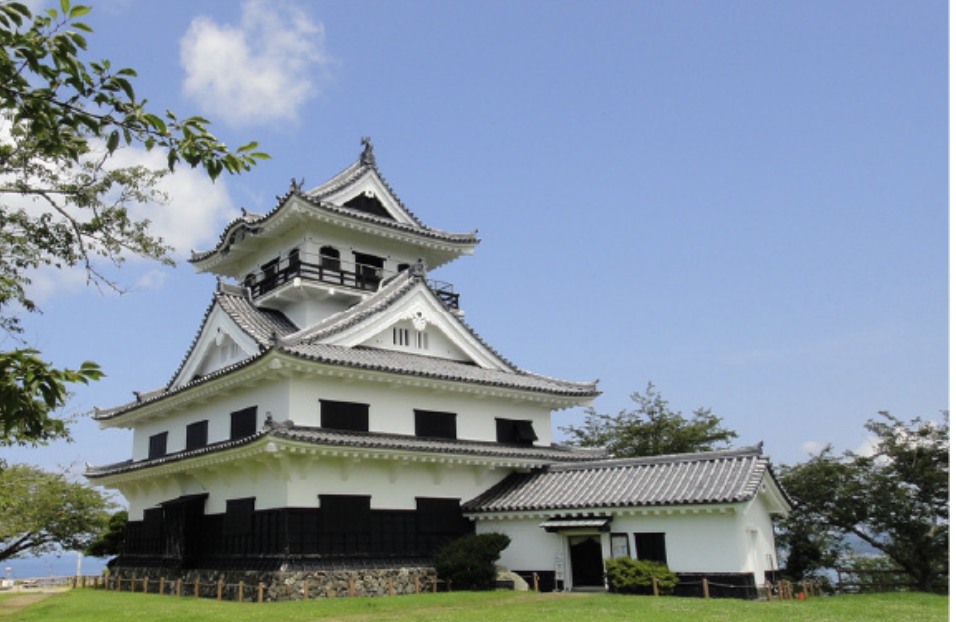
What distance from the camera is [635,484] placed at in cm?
2414

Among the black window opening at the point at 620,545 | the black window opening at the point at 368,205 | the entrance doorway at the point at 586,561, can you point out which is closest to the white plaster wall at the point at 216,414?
the black window opening at the point at 368,205

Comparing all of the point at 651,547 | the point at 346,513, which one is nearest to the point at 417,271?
the point at 346,513

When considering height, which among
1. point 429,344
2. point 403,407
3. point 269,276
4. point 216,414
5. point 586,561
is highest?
point 269,276

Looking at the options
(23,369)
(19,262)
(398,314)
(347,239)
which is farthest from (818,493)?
(23,369)

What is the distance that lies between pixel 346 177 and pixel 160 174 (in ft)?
54.5

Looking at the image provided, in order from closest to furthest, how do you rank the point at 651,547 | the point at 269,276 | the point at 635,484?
the point at 651,547 → the point at 635,484 → the point at 269,276

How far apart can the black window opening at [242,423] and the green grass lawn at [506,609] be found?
5.29m

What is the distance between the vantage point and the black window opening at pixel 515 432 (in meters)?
28.9

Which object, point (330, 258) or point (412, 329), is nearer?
point (412, 329)

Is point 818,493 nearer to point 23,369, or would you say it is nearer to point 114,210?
point 114,210

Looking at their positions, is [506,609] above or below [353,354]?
below

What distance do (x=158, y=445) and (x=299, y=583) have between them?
12.3 metres

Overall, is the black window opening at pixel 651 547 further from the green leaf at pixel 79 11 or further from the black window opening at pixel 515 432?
the green leaf at pixel 79 11

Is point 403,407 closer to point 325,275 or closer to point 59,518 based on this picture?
point 325,275
